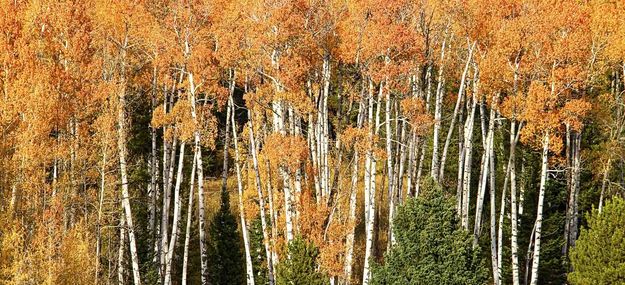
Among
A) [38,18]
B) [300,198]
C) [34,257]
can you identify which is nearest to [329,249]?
[300,198]

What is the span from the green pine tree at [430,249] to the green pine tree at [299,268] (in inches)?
74.0

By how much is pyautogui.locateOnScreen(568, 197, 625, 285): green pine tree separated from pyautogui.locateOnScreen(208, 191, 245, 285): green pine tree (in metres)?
14.4

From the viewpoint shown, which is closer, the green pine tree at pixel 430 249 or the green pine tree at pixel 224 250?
the green pine tree at pixel 430 249

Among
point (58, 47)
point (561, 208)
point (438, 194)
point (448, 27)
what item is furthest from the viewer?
point (561, 208)

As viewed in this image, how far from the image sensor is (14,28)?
25.1 meters

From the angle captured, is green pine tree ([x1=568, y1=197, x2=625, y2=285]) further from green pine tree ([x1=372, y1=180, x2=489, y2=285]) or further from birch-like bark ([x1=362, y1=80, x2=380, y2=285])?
birch-like bark ([x1=362, y1=80, x2=380, y2=285])

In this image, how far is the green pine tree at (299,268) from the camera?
20062mm

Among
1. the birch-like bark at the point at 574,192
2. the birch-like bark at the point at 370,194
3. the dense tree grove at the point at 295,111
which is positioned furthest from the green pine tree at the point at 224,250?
the birch-like bark at the point at 574,192

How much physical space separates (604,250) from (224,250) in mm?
15518

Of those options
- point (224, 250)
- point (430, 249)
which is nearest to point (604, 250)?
point (430, 249)

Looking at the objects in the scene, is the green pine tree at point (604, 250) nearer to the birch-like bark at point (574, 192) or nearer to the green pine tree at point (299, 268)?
the birch-like bark at point (574, 192)

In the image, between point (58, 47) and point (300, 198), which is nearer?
point (300, 198)

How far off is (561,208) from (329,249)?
13.4 meters

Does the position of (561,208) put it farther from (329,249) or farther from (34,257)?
(34,257)
